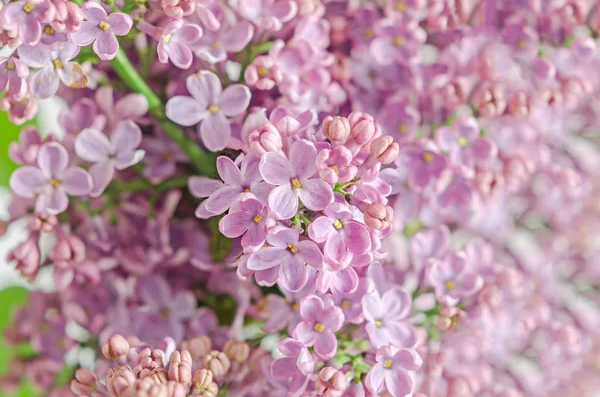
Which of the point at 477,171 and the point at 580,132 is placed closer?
the point at 477,171

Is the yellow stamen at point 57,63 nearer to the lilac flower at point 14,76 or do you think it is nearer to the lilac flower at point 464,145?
the lilac flower at point 14,76

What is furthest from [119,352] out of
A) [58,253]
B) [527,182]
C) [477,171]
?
[527,182]

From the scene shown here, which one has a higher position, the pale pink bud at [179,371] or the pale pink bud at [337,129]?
the pale pink bud at [337,129]

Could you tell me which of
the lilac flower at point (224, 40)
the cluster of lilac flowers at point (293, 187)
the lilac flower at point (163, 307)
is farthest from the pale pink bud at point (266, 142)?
the lilac flower at point (163, 307)

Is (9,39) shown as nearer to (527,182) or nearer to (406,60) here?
(406,60)

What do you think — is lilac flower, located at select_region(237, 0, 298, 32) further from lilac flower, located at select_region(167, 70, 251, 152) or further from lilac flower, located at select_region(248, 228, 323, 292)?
lilac flower, located at select_region(248, 228, 323, 292)
